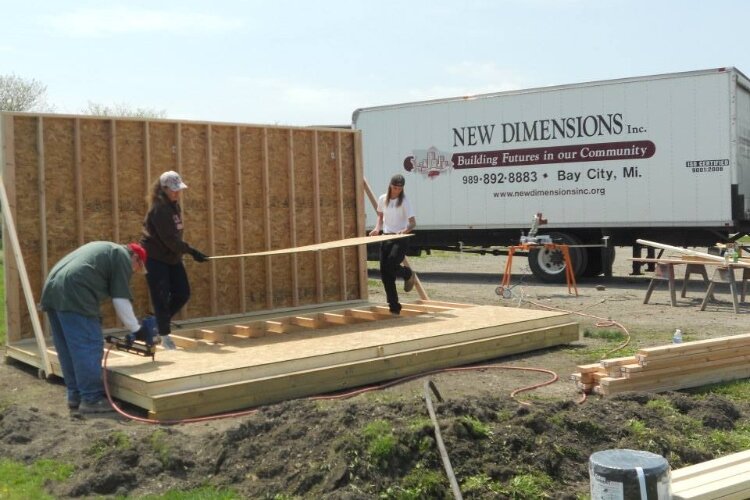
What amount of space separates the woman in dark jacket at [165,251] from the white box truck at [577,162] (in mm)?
10394

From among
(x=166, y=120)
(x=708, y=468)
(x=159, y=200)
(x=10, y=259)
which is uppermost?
(x=166, y=120)

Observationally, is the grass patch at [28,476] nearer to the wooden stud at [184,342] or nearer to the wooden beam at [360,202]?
the wooden stud at [184,342]

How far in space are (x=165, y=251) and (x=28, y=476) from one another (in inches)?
137

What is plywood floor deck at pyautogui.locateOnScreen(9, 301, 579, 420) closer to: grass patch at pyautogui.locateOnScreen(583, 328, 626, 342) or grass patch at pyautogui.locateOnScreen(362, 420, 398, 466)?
grass patch at pyautogui.locateOnScreen(583, 328, 626, 342)

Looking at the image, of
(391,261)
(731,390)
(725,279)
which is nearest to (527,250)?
(725,279)

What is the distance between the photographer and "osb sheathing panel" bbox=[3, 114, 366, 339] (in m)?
9.18

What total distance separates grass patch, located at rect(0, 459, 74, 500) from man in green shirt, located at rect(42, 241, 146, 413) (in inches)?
55.7

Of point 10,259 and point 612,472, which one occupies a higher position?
point 10,259

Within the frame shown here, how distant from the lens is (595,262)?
18016 mm

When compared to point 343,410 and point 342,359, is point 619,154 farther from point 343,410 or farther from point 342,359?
point 343,410

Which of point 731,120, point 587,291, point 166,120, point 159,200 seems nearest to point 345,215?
point 166,120

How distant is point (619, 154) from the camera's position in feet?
54.7

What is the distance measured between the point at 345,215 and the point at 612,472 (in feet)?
26.9

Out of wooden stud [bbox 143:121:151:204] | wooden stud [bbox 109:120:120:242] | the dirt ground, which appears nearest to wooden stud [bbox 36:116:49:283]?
wooden stud [bbox 109:120:120:242]
